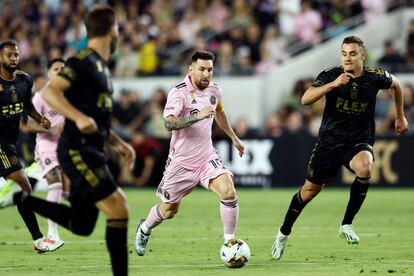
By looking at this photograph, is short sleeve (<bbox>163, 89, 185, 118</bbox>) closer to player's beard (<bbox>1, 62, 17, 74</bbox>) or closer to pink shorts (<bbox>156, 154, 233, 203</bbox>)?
pink shorts (<bbox>156, 154, 233, 203</bbox>)

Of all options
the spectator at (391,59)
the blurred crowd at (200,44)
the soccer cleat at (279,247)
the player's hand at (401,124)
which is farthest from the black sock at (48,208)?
the spectator at (391,59)

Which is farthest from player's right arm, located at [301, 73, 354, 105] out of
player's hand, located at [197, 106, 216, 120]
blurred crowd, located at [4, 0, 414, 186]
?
blurred crowd, located at [4, 0, 414, 186]

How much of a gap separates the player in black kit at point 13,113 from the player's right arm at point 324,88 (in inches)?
123

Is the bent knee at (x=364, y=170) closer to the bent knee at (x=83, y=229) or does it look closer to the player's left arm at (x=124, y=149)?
the player's left arm at (x=124, y=149)

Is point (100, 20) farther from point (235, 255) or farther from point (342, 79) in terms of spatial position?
point (342, 79)

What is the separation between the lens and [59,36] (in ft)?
101

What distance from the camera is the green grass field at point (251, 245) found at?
1125 centimetres

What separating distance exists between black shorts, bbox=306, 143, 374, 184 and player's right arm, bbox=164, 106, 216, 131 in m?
1.68

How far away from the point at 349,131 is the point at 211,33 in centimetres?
1691

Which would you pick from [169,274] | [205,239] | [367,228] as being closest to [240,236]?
[205,239]

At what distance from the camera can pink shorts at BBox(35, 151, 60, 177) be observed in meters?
14.5

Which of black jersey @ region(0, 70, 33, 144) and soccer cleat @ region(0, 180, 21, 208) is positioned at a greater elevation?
black jersey @ region(0, 70, 33, 144)

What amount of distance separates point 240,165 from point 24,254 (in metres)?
13.2

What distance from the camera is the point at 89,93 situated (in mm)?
9367
